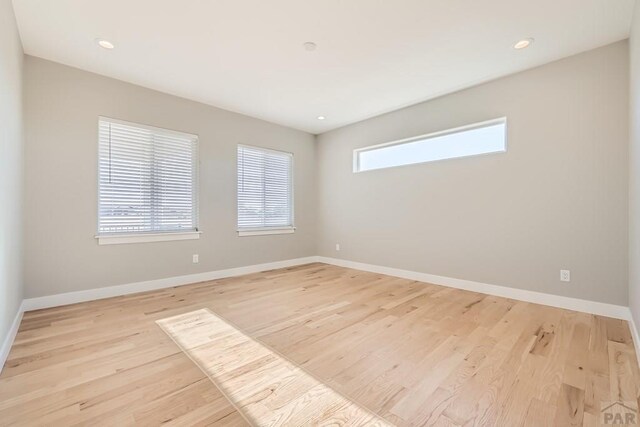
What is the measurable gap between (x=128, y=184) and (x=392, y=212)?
3.73 m

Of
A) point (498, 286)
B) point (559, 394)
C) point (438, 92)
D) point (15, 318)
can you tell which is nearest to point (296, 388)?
point (559, 394)

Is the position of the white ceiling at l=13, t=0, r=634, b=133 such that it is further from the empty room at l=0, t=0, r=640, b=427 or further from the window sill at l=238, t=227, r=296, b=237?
the window sill at l=238, t=227, r=296, b=237

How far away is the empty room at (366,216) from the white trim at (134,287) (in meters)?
0.03

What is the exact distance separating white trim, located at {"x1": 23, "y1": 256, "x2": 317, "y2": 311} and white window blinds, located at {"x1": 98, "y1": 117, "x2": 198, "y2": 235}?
2.22 feet

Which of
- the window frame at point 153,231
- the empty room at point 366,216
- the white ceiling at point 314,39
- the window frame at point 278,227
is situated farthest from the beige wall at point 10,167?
the window frame at point 278,227

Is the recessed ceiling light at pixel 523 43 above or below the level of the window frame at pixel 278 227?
above

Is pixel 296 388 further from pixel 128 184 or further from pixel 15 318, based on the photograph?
pixel 128 184

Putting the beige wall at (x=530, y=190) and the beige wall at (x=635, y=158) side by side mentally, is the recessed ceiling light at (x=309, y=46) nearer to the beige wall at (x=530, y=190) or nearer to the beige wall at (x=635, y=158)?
the beige wall at (x=530, y=190)

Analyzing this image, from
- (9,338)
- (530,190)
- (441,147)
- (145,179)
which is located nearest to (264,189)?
(145,179)

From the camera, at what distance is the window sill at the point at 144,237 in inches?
128

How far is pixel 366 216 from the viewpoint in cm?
478

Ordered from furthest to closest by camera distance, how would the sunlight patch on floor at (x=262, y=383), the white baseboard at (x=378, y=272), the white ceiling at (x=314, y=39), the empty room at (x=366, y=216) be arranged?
the white baseboard at (x=378, y=272) < the white ceiling at (x=314, y=39) < the empty room at (x=366, y=216) < the sunlight patch on floor at (x=262, y=383)

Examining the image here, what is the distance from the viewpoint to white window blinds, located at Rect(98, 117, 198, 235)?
3.31 meters

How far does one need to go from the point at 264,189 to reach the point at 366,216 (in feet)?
6.15
